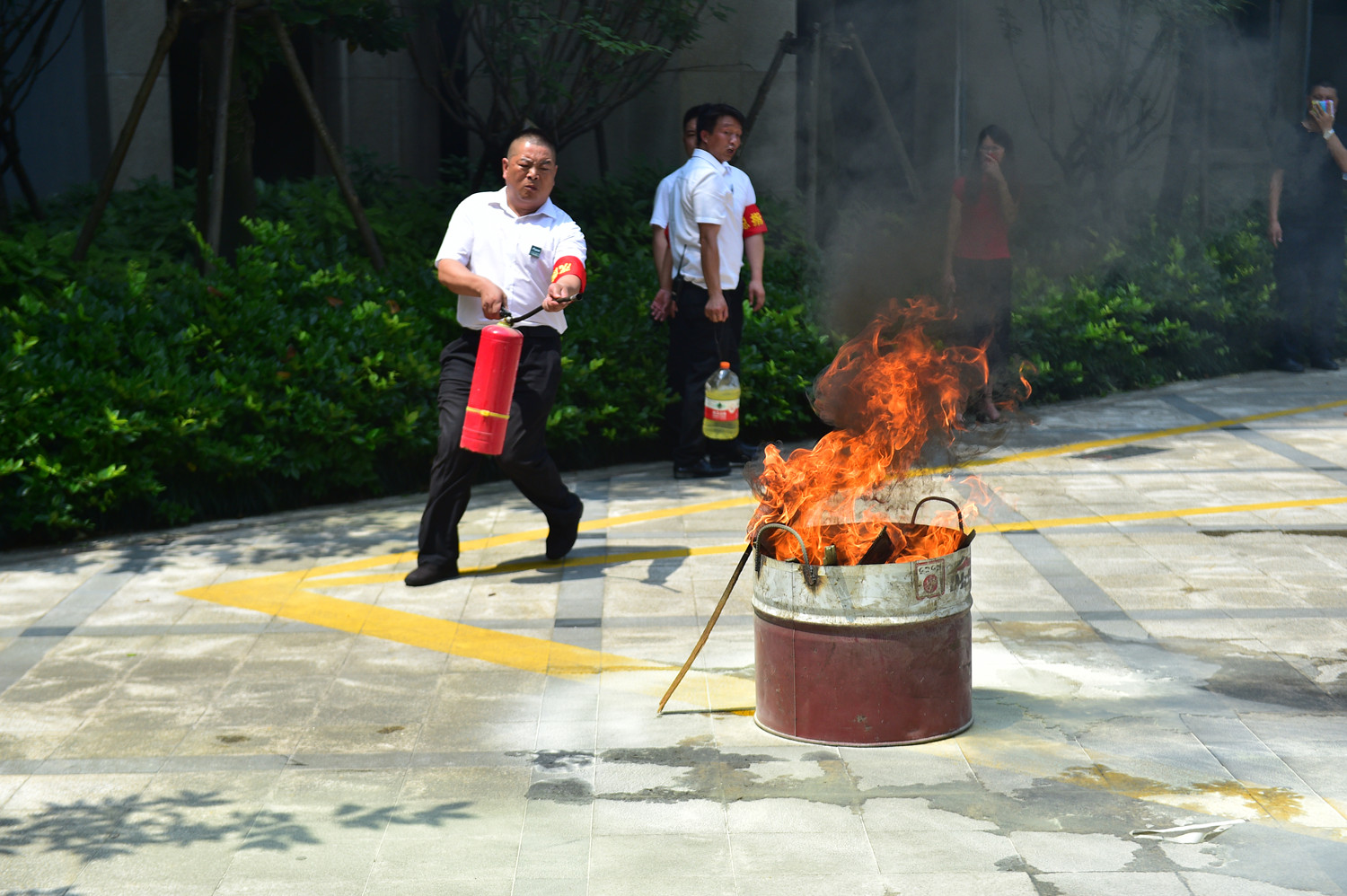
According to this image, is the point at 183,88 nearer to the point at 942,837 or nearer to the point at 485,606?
the point at 485,606

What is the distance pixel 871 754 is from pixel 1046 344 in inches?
257

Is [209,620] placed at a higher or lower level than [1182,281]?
lower

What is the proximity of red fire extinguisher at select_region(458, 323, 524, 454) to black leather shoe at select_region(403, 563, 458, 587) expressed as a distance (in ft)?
2.17

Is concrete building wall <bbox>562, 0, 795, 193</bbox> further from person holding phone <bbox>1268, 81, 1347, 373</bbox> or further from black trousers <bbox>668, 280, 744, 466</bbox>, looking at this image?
person holding phone <bbox>1268, 81, 1347, 373</bbox>

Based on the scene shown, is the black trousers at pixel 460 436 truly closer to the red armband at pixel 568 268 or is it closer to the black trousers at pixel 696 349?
the red armband at pixel 568 268

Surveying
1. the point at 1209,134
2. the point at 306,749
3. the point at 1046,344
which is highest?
the point at 1209,134

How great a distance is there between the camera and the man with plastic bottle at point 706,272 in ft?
24.7

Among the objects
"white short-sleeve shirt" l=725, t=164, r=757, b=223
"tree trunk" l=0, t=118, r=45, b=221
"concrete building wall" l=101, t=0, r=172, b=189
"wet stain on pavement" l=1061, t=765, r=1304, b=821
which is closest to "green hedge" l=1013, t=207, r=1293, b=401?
"white short-sleeve shirt" l=725, t=164, r=757, b=223

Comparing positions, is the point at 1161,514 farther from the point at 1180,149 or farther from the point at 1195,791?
the point at 1180,149

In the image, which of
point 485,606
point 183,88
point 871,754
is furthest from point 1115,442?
point 183,88

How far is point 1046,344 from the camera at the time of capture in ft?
33.2

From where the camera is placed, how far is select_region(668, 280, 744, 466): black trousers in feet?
25.4

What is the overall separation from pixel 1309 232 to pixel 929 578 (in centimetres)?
854

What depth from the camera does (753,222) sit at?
7809 millimetres
